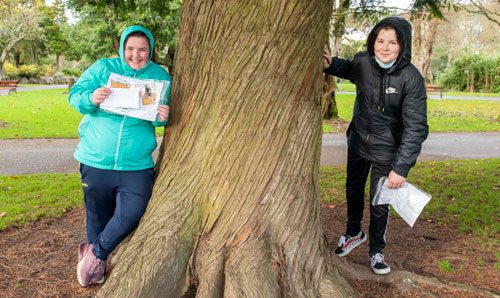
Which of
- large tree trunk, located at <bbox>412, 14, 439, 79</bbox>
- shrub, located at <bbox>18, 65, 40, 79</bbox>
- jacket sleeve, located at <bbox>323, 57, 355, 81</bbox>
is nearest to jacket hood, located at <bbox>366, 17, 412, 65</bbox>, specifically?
jacket sleeve, located at <bbox>323, 57, 355, 81</bbox>

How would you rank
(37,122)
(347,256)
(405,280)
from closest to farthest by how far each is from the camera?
1. (405,280)
2. (347,256)
3. (37,122)

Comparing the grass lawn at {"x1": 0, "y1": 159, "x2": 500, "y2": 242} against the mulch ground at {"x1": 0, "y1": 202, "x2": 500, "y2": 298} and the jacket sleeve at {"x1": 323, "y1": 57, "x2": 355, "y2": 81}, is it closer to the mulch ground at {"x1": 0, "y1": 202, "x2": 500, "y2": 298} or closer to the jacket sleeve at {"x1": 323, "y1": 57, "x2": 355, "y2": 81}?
the mulch ground at {"x1": 0, "y1": 202, "x2": 500, "y2": 298}

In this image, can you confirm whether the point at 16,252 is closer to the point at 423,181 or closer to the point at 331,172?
the point at 331,172

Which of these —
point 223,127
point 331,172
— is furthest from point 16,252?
point 331,172

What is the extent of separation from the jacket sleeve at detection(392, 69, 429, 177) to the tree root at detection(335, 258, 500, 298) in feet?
3.13

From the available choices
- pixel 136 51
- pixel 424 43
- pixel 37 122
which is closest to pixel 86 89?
pixel 136 51

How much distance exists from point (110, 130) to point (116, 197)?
1.81ft

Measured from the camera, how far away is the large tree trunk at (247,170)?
9.29ft

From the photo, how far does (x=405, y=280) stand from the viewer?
3.37m

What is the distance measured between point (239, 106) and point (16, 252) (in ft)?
8.85

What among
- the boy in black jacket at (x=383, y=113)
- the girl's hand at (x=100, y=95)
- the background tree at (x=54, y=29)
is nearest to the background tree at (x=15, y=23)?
the background tree at (x=54, y=29)

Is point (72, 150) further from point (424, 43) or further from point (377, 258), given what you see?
point (424, 43)

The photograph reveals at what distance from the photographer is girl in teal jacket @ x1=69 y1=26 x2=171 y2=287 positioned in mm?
3043

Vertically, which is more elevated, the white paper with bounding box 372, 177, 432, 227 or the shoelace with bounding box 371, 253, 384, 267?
the white paper with bounding box 372, 177, 432, 227
